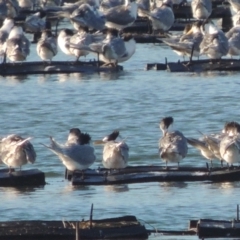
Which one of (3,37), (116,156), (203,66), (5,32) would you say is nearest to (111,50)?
(203,66)

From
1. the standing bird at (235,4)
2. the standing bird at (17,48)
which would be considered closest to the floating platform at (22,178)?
the standing bird at (17,48)

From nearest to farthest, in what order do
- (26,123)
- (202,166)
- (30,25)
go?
(202,166)
(26,123)
(30,25)

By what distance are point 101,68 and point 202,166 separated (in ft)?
29.0

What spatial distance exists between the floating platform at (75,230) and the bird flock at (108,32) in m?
12.9

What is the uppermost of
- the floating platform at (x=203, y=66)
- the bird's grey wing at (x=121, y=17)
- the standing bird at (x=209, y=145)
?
the bird's grey wing at (x=121, y=17)

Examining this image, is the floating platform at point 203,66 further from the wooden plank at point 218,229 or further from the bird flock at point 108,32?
the wooden plank at point 218,229

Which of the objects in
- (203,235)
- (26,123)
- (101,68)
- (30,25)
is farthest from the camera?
(30,25)

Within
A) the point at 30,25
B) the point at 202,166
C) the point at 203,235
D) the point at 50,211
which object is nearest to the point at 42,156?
the point at 202,166

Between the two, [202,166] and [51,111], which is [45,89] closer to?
[51,111]

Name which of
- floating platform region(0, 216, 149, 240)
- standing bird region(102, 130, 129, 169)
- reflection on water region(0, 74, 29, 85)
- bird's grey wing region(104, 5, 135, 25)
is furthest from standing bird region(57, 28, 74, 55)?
floating platform region(0, 216, 149, 240)

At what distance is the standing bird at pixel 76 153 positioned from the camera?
15.6 meters

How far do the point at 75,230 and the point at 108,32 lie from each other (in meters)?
14.8

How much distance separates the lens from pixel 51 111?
22188 mm

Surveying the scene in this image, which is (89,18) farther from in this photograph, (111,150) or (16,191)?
(16,191)
